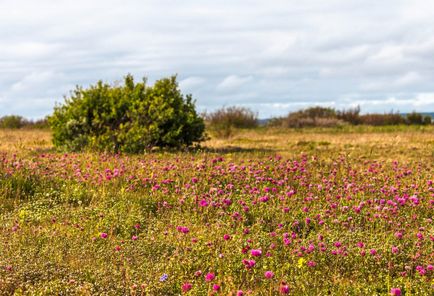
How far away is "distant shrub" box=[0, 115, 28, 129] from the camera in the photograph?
40.1 metres

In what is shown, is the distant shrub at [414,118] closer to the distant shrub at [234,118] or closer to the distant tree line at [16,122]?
the distant shrub at [234,118]

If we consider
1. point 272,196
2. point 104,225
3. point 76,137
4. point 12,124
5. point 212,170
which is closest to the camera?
point 104,225

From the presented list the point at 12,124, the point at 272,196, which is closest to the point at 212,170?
the point at 272,196

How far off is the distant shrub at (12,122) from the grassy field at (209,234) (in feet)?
104

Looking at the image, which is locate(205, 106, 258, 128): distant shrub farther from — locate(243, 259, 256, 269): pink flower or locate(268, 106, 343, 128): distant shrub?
locate(243, 259, 256, 269): pink flower

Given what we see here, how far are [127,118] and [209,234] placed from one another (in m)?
12.0

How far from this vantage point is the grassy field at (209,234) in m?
5.06

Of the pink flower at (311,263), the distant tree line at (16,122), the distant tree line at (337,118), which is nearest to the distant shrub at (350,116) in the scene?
the distant tree line at (337,118)

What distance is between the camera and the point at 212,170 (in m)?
10.1

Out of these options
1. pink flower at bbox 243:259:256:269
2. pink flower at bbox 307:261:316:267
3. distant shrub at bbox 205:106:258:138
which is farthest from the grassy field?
distant shrub at bbox 205:106:258:138

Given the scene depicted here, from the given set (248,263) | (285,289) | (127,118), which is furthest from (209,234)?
(127,118)

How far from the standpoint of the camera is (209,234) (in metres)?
6.40

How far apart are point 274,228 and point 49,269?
2.94 m

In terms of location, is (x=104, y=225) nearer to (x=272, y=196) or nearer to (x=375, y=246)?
(x=272, y=196)
